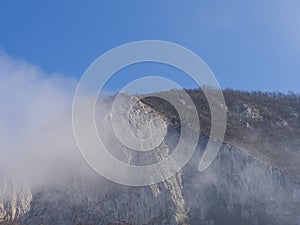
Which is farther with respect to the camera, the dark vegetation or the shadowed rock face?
the dark vegetation

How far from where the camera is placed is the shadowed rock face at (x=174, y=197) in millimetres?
56594

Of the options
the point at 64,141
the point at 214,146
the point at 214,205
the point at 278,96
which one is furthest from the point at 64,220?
the point at 278,96

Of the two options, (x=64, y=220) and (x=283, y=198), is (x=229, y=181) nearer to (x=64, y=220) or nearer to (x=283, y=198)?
(x=283, y=198)

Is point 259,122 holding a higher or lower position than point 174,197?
higher

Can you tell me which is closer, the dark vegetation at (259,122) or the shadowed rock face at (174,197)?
the shadowed rock face at (174,197)

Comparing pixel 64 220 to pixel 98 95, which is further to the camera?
pixel 98 95

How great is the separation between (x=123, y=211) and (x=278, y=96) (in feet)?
195

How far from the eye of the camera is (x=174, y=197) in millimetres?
60969

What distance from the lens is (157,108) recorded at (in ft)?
263

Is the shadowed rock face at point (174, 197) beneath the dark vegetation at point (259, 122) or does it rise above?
beneath

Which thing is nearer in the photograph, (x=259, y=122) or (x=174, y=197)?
(x=174, y=197)

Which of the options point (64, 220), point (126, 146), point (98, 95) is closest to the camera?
point (64, 220)

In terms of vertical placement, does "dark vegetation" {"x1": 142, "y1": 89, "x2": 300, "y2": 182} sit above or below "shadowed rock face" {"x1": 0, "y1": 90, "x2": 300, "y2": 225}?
above

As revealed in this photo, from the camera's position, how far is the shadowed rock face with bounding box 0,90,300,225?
186ft
